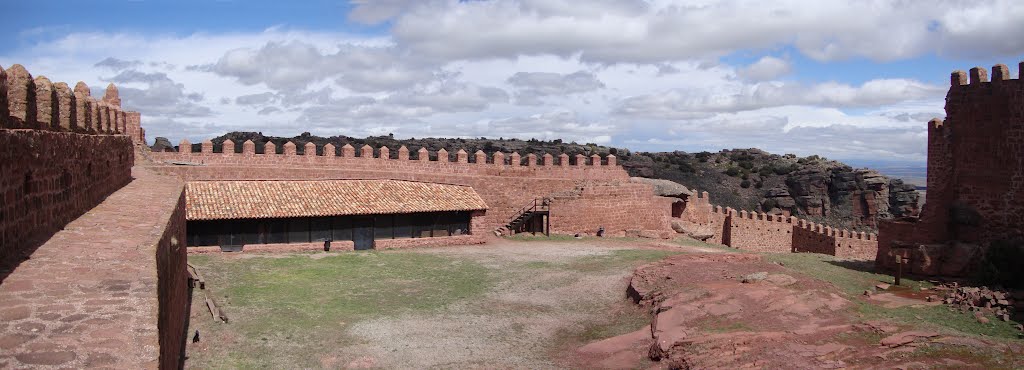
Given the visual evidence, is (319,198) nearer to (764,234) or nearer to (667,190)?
(667,190)

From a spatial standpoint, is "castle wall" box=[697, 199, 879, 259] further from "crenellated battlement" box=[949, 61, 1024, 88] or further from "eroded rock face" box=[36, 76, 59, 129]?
"eroded rock face" box=[36, 76, 59, 129]

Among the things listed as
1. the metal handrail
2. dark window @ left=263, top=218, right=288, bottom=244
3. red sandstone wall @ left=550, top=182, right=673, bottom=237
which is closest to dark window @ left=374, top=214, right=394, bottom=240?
dark window @ left=263, top=218, right=288, bottom=244

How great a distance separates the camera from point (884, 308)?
42.3ft

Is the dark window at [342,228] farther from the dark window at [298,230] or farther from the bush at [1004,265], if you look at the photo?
the bush at [1004,265]

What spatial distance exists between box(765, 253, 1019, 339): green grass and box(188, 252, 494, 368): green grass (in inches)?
313

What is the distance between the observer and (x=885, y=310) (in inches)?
499

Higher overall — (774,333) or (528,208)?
(528,208)

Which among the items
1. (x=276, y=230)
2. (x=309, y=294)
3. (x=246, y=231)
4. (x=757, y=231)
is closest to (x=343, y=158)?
(x=276, y=230)

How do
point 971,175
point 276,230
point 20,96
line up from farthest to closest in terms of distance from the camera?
point 276,230, point 971,175, point 20,96

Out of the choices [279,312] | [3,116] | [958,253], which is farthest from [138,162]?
[958,253]

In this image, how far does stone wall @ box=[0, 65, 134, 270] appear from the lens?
6.04 m

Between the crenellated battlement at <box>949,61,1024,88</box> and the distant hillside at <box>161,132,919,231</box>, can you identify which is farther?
the distant hillside at <box>161,132,919,231</box>

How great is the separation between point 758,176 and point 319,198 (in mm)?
46398

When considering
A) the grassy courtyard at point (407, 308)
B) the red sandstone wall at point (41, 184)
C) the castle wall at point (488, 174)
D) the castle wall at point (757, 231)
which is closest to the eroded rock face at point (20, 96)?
the red sandstone wall at point (41, 184)
